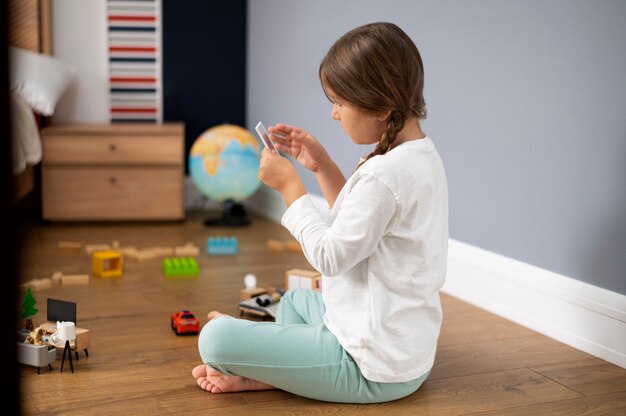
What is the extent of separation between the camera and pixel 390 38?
119 centimetres

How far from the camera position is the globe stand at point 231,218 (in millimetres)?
3092

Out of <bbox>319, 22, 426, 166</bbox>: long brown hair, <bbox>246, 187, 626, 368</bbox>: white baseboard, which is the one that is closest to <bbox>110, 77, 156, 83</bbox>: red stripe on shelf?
<bbox>246, 187, 626, 368</bbox>: white baseboard

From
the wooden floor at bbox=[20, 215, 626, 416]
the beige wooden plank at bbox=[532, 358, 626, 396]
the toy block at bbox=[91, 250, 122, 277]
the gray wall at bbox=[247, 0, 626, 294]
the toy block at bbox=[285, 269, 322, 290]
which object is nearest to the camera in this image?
the wooden floor at bbox=[20, 215, 626, 416]

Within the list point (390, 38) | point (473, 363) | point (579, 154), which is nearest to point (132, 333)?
point (473, 363)

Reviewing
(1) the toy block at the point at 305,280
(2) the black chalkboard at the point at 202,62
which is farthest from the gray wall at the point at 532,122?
(2) the black chalkboard at the point at 202,62

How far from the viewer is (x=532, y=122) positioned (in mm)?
1766

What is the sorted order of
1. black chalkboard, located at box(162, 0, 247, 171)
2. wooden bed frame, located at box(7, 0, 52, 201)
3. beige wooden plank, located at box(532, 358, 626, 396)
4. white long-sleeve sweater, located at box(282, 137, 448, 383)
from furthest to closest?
black chalkboard, located at box(162, 0, 247, 171) → wooden bed frame, located at box(7, 0, 52, 201) → beige wooden plank, located at box(532, 358, 626, 396) → white long-sleeve sweater, located at box(282, 137, 448, 383)

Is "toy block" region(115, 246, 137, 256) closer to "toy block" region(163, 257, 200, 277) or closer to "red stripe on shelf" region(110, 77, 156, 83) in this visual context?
"toy block" region(163, 257, 200, 277)

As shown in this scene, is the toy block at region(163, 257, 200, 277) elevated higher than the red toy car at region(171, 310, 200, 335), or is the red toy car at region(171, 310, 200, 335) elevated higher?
the red toy car at region(171, 310, 200, 335)

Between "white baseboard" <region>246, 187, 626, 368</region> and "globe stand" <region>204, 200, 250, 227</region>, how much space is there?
49.0 inches

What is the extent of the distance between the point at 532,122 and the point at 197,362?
0.98 meters

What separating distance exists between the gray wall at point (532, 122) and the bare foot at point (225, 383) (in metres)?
0.80

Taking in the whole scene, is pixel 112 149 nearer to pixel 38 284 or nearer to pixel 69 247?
pixel 69 247

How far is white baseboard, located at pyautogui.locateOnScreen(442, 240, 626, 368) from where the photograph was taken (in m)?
1.56
